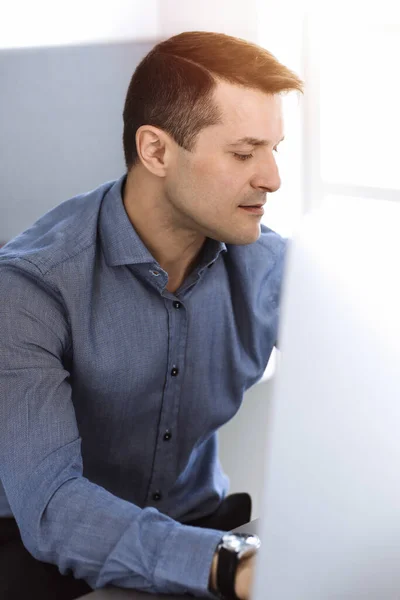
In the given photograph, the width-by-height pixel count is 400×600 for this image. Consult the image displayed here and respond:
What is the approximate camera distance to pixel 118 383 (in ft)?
4.14

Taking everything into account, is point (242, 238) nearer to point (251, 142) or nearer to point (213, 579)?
point (251, 142)

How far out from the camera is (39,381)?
3.45 ft

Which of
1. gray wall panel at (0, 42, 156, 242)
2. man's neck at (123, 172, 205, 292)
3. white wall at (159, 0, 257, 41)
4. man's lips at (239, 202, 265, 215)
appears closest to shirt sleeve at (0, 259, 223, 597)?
man's neck at (123, 172, 205, 292)

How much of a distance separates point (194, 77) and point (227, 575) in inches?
31.0

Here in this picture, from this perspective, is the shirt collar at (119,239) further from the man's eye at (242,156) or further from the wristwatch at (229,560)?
the wristwatch at (229,560)

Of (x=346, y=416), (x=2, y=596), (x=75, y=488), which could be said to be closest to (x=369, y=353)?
(x=346, y=416)

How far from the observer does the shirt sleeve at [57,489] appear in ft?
2.63

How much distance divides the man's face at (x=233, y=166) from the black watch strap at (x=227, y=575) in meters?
0.59

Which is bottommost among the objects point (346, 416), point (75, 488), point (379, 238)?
point (75, 488)

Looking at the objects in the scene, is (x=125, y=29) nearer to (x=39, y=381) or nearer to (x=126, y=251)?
(x=126, y=251)

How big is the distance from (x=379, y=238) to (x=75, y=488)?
23.3 inches

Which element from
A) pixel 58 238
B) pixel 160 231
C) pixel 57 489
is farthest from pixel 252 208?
pixel 57 489

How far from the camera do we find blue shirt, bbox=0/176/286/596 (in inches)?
33.9

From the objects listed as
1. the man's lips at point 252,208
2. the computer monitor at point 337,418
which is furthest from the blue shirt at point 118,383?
the computer monitor at point 337,418
